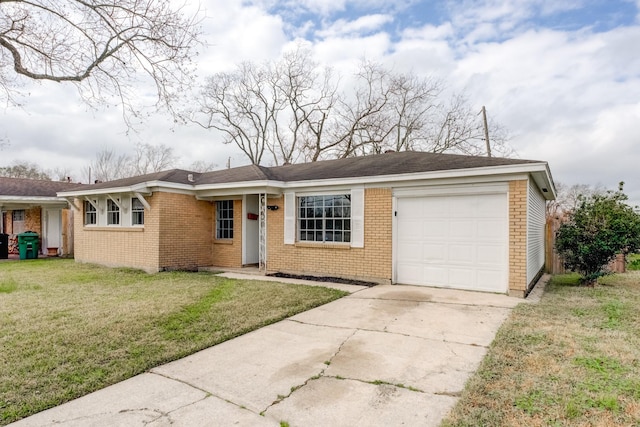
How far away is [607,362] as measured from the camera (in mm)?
3604

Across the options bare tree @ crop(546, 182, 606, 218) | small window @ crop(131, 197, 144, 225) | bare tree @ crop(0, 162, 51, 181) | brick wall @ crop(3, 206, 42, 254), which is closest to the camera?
small window @ crop(131, 197, 144, 225)

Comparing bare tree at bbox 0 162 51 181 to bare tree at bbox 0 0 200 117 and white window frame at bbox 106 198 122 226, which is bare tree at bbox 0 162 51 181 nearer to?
white window frame at bbox 106 198 122 226

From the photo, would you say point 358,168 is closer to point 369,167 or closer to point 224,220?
point 369,167

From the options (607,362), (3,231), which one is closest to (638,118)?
(607,362)

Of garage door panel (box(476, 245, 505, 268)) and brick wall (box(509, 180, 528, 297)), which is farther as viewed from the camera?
garage door panel (box(476, 245, 505, 268))

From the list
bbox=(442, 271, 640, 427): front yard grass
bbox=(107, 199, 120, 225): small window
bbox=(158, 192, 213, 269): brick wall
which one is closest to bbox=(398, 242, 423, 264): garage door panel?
bbox=(442, 271, 640, 427): front yard grass

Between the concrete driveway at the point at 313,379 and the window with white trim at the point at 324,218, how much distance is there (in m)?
3.82

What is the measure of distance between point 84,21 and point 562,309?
9.41 m

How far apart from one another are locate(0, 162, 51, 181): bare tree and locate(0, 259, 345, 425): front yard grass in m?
29.0

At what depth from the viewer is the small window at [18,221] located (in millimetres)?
18308

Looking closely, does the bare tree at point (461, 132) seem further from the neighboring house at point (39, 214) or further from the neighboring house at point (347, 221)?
the neighboring house at point (39, 214)

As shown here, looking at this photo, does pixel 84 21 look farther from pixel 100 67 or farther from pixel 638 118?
Answer: pixel 638 118

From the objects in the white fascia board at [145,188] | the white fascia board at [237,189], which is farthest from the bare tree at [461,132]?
the white fascia board at [145,188]

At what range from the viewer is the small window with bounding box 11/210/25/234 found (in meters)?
18.3
